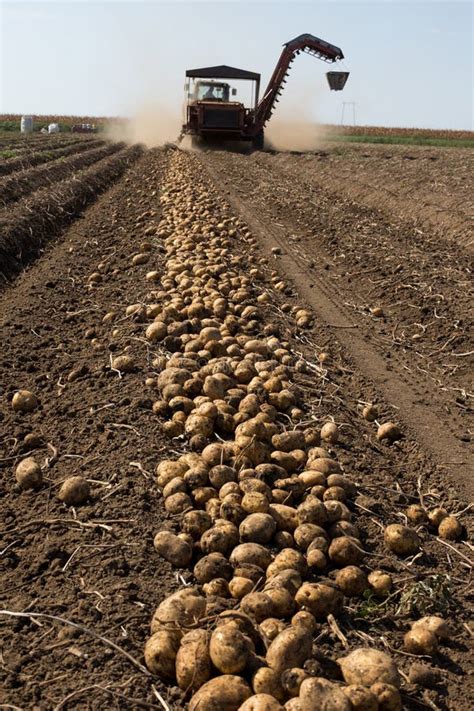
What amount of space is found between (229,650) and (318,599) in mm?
592

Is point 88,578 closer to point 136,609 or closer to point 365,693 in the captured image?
point 136,609

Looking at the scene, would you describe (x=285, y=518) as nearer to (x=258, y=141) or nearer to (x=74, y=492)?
(x=74, y=492)

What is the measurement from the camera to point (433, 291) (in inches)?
326

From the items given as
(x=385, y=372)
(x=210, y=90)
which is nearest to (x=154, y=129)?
(x=210, y=90)

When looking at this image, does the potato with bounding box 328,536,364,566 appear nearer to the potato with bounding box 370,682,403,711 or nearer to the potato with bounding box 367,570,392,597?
the potato with bounding box 367,570,392,597

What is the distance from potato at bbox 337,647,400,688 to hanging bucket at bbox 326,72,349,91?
2872 cm

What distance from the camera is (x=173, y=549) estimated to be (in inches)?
128

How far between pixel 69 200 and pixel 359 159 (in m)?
14.3

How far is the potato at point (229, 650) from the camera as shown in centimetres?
245

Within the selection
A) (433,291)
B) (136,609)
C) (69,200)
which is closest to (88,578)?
(136,609)

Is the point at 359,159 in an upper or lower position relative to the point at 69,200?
upper

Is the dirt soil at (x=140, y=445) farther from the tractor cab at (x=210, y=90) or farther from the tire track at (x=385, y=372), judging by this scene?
the tractor cab at (x=210, y=90)

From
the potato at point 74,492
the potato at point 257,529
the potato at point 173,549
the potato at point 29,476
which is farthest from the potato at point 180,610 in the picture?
the potato at point 29,476

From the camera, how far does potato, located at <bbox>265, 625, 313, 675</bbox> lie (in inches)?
97.7
